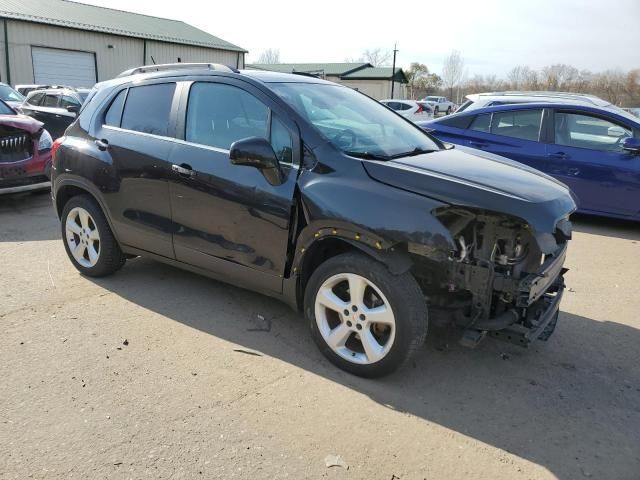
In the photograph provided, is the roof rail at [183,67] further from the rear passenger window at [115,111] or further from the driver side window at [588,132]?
the driver side window at [588,132]

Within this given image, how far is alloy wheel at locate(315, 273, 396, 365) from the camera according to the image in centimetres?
316

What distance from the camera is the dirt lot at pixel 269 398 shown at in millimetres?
2605

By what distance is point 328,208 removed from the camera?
323 centimetres

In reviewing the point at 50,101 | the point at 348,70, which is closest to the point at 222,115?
the point at 50,101

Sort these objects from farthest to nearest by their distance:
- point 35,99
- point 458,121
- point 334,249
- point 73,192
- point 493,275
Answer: point 35,99 < point 458,121 < point 73,192 < point 334,249 < point 493,275

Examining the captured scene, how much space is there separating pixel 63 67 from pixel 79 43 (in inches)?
64.0

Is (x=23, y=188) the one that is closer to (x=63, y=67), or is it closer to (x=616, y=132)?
(x=616, y=132)

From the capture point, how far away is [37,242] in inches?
241

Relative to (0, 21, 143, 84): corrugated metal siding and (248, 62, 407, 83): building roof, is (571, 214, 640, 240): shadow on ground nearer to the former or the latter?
(0, 21, 143, 84): corrugated metal siding

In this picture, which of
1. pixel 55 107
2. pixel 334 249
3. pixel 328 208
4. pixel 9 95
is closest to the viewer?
pixel 328 208

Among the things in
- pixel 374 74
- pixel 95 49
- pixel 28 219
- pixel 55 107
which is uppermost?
pixel 374 74

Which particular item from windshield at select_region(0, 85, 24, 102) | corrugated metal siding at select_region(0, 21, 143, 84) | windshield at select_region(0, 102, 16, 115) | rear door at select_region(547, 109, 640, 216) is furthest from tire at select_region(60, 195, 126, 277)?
corrugated metal siding at select_region(0, 21, 143, 84)

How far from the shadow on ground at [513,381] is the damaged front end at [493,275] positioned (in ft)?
1.24

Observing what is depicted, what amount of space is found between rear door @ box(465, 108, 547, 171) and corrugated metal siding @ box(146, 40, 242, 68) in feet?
86.8
